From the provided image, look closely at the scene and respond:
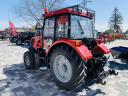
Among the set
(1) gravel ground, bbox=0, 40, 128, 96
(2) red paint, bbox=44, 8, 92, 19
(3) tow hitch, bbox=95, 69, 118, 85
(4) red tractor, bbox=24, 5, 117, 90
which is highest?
(2) red paint, bbox=44, 8, 92, 19

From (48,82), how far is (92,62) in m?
1.54

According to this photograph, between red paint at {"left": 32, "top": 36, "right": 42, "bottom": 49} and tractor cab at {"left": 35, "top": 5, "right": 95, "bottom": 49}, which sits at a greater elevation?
tractor cab at {"left": 35, "top": 5, "right": 95, "bottom": 49}

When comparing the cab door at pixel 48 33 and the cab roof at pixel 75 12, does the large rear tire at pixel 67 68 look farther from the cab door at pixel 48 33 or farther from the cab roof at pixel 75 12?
the cab roof at pixel 75 12

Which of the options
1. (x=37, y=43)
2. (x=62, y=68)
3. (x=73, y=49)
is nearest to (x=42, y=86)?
(x=62, y=68)

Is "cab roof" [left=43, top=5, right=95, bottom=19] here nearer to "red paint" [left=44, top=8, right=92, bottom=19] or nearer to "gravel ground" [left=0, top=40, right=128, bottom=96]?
"red paint" [left=44, top=8, right=92, bottom=19]

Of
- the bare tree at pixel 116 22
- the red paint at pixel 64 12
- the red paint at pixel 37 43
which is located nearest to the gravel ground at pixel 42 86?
the red paint at pixel 37 43

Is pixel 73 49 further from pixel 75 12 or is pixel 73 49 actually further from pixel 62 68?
pixel 75 12

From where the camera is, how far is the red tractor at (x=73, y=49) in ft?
14.0

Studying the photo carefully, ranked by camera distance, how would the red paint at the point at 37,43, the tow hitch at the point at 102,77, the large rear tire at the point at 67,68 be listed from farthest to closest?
the red paint at the point at 37,43, the tow hitch at the point at 102,77, the large rear tire at the point at 67,68

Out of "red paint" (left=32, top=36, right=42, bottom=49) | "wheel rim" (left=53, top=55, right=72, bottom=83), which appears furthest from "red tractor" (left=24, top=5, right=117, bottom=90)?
"red paint" (left=32, top=36, right=42, bottom=49)

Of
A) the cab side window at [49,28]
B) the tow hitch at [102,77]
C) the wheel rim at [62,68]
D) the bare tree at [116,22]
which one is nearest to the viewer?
the tow hitch at [102,77]

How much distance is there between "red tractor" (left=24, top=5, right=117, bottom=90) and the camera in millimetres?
4277

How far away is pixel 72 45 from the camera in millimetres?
4301

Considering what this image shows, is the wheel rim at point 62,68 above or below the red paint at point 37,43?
below
